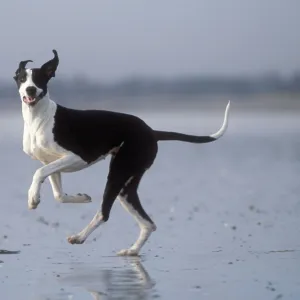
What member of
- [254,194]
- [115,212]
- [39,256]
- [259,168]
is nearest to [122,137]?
[39,256]

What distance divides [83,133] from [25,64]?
0.77 m

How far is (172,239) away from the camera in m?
14.1

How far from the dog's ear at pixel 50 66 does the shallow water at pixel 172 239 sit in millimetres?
1625

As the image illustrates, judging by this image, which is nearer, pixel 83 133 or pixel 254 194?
pixel 83 133

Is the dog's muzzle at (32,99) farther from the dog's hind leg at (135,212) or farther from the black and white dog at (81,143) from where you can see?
the dog's hind leg at (135,212)

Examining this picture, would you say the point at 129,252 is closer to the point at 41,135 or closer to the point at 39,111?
the point at 41,135

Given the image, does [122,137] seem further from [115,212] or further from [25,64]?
[115,212]

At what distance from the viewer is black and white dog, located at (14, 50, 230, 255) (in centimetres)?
1207

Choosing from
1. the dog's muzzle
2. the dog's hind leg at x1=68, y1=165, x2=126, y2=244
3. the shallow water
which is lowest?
the shallow water

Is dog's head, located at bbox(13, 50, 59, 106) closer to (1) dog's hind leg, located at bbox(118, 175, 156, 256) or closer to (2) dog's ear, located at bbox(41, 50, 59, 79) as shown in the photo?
(2) dog's ear, located at bbox(41, 50, 59, 79)

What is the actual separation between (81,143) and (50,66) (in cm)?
71

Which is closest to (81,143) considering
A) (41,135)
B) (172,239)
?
(41,135)

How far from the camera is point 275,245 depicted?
13.5 metres

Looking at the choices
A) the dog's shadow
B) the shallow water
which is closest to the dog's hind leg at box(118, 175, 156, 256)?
the shallow water
